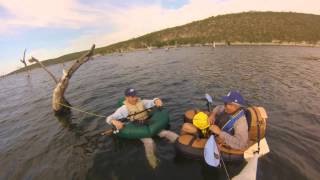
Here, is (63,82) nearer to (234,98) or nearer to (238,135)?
(234,98)

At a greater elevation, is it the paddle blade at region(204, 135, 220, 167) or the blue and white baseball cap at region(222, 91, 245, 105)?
the blue and white baseball cap at region(222, 91, 245, 105)

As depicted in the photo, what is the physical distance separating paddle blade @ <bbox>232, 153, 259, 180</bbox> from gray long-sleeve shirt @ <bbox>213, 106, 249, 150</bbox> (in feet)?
3.06

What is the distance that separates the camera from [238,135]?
7.36 metres

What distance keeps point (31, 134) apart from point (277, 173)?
13.8m

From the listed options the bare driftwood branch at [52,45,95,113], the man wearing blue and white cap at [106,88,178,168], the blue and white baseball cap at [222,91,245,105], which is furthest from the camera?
the bare driftwood branch at [52,45,95,113]

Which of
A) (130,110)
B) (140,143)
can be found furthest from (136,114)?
(140,143)

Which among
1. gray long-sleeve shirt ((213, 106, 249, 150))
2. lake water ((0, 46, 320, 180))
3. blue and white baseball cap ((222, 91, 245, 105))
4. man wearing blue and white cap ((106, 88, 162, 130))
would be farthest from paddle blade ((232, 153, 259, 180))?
man wearing blue and white cap ((106, 88, 162, 130))

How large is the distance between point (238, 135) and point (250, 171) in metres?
1.40

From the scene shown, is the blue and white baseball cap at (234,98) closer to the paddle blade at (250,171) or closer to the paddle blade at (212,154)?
the paddle blade at (212,154)

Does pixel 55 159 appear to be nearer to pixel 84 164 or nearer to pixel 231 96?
pixel 84 164

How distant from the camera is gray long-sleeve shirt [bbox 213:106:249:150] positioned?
24.0ft

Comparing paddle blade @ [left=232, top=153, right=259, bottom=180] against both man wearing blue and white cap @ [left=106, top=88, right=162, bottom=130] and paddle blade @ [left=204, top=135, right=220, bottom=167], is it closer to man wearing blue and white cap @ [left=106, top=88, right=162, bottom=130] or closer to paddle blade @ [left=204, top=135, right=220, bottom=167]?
paddle blade @ [left=204, top=135, right=220, bottom=167]

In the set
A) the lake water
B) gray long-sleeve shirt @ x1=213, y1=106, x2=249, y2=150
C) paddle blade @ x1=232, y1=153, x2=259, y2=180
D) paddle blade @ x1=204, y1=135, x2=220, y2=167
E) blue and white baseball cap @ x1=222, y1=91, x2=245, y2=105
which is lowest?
the lake water

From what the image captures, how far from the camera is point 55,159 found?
1072 centimetres
